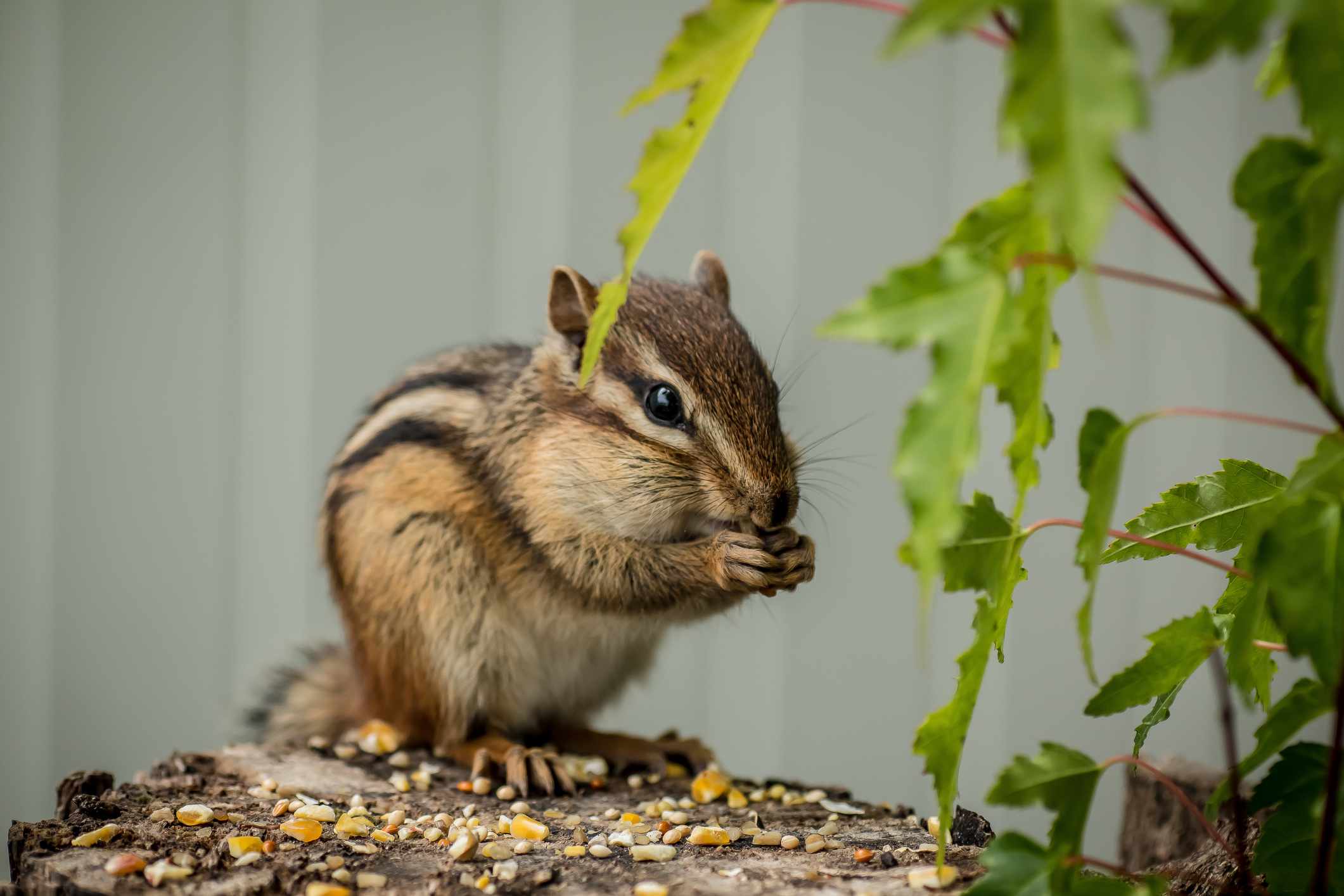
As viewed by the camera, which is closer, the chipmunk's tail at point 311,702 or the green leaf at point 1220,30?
the green leaf at point 1220,30

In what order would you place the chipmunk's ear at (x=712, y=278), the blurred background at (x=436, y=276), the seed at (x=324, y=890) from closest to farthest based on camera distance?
the seed at (x=324, y=890) → the chipmunk's ear at (x=712, y=278) → the blurred background at (x=436, y=276)

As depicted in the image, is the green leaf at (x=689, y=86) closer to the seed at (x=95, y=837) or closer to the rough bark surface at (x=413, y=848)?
the rough bark surface at (x=413, y=848)

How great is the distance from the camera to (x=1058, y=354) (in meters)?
1.17

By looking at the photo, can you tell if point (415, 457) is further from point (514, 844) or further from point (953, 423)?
point (953, 423)

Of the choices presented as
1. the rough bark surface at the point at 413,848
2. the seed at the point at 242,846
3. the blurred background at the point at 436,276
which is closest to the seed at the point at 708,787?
the rough bark surface at the point at 413,848

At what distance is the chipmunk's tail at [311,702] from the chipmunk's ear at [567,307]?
0.73 metres

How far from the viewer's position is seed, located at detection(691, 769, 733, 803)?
1762 millimetres

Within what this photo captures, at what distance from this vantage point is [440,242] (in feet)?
11.7

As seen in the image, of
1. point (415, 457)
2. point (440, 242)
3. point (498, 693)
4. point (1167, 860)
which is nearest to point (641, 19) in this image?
point (440, 242)

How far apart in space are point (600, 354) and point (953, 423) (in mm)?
1159

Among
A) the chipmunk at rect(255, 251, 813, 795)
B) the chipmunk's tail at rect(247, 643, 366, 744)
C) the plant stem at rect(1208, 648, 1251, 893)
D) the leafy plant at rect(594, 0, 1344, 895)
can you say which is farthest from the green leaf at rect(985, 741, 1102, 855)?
the chipmunk's tail at rect(247, 643, 366, 744)

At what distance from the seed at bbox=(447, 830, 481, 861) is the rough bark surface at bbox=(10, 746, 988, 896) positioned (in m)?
0.01

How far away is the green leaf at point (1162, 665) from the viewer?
105 cm

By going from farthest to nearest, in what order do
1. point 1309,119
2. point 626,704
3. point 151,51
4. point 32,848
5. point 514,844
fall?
point 626,704 → point 151,51 → point 514,844 → point 32,848 → point 1309,119
